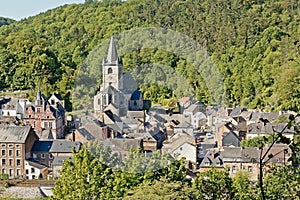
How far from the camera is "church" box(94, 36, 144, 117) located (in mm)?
14367

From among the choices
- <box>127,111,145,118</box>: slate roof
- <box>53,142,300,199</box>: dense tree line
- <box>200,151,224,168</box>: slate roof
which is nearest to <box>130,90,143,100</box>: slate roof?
<box>127,111,145,118</box>: slate roof

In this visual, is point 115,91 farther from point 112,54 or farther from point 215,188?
point 215,188

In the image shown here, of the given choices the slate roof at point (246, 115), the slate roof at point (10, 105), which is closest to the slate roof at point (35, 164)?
the slate roof at point (10, 105)

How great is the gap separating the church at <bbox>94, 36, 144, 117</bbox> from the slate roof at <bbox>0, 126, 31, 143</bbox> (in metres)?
1.94

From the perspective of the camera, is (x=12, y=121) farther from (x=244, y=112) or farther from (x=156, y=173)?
(x=156, y=173)

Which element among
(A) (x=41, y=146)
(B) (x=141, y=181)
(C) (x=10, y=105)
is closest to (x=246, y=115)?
(A) (x=41, y=146)

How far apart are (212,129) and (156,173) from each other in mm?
8506

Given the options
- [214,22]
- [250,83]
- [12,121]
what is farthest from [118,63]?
[214,22]

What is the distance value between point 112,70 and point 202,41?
31.6ft

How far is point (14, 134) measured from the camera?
41.5 ft

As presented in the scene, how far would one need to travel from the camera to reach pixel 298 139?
72.7 inches

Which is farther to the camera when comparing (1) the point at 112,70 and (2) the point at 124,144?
(1) the point at 112,70

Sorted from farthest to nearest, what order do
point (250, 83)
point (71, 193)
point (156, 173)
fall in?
1. point (250, 83)
2. point (71, 193)
3. point (156, 173)

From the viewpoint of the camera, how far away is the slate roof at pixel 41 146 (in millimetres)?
12633
